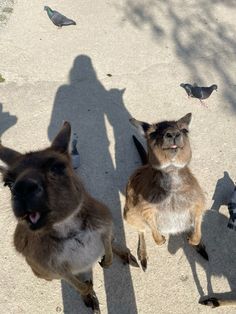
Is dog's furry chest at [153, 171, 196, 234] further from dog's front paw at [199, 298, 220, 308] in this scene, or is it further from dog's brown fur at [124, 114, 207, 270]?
dog's front paw at [199, 298, 220, 308]

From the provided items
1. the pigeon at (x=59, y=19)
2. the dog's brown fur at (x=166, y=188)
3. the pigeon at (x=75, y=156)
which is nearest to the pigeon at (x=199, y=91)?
the dog's brown fur at (x=166, y=188)

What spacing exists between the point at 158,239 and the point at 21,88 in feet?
11.3

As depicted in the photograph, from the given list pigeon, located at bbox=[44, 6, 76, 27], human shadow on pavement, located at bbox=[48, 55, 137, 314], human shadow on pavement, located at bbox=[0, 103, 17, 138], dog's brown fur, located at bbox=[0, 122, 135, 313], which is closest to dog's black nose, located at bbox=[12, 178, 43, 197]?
dog's brown fur, located at bbox=[0, 122, 135, 313]

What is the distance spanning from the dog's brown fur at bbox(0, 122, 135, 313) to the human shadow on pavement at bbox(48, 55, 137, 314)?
0.28 metres

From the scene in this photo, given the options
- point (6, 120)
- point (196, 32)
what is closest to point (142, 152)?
point (6, 120)

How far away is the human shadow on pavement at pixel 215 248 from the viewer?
4.54m

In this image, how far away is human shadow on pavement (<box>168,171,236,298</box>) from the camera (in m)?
4.54

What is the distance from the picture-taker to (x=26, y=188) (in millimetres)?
2795

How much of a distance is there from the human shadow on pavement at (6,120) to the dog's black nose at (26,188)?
331cm

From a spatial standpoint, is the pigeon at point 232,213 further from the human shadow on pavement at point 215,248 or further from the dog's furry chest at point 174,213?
the dog's furry chest at point 174,213

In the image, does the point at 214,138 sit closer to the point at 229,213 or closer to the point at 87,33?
the point at 229,213

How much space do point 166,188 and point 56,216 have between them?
1.37 m

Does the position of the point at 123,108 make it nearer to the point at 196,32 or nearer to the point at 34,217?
the point at 196,32

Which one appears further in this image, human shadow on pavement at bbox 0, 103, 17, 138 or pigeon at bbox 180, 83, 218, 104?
human shadow on pavement at bbox 0, 103, 17, 138
